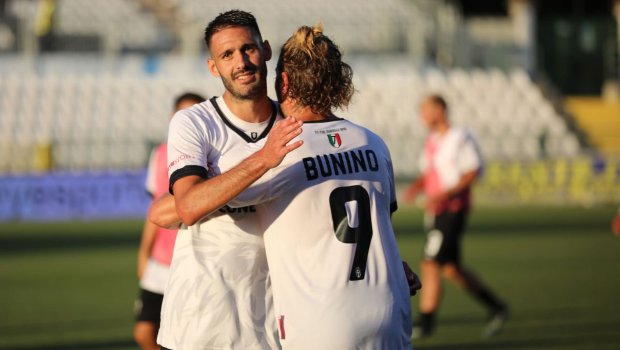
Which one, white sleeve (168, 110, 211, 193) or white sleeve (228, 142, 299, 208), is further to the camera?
white sleeve (168, 110, 211, 193)

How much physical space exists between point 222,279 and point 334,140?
805mm

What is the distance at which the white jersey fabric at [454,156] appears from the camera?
1155 cm

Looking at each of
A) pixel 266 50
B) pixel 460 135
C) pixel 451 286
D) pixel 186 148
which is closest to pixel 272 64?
pixel 451 286

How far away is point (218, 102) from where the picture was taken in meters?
Answer: 4.86

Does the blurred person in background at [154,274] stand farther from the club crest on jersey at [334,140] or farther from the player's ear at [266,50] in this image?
the club crest on jersey at [334,140]

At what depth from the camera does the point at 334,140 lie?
4469 mm

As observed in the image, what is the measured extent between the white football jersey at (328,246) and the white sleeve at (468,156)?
7.13 meters

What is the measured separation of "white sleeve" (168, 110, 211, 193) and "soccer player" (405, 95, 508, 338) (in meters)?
6.77

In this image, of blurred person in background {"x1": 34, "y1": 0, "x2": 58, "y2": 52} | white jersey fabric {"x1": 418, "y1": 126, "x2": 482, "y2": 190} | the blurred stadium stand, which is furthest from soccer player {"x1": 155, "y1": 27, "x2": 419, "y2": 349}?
blurred person in background {"x1": 34, "y1": 0, "x2": 58, "y2": 52}

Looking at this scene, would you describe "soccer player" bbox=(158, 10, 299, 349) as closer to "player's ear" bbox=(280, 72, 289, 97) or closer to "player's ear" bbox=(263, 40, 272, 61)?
"player's ear" bbox=(263, 40, 272, 61)

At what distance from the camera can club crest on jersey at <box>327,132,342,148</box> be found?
176 inches

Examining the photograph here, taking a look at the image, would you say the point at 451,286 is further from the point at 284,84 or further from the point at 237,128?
the point at 284,84

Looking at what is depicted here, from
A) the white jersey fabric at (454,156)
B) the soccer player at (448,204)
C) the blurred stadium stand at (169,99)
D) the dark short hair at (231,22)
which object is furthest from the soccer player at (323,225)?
the blurred stadium stand at (169,99)

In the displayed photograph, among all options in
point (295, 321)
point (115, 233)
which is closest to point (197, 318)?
point (295, 321)
